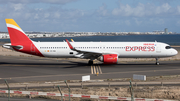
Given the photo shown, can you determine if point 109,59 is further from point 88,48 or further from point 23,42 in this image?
point 23,42

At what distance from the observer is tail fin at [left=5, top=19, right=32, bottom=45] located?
41.7 meters

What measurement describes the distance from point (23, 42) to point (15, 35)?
2.05 m

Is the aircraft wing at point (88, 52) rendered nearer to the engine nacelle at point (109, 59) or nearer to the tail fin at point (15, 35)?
the engine nacelle at point (109, 59)

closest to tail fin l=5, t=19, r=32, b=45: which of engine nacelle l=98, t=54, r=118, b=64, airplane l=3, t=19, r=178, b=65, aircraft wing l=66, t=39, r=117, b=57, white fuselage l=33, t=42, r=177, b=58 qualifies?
airplane l=3, t=19, r=178, b=65

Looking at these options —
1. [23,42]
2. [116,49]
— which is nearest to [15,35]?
[23,42]

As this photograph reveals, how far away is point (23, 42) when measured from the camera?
41.5m

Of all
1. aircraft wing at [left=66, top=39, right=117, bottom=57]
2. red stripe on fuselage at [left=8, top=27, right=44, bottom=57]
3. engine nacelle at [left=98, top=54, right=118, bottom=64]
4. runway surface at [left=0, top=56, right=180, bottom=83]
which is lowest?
runway surface at [left=0, top=56, right=180, bottom=83]

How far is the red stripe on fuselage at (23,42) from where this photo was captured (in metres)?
41.2

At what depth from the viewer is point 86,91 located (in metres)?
20.7

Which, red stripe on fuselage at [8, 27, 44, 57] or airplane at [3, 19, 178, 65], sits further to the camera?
red stripe on fuselage at [8, 27, 44, 57]

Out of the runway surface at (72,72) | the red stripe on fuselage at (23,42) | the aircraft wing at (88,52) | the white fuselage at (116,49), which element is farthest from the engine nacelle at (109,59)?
the red stripe on fuselage at (23,42)

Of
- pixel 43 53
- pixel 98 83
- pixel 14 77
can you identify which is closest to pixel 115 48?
pixel 43 53

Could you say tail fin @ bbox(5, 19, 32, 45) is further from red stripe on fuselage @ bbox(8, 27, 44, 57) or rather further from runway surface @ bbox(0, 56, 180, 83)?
runway surface @ bbox(0, 56, 180, 83)

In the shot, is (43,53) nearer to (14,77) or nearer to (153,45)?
(14,77)
